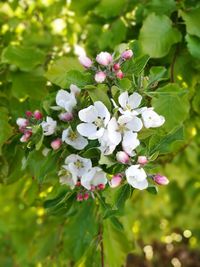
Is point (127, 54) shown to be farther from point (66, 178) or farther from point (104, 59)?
point (66, 178)

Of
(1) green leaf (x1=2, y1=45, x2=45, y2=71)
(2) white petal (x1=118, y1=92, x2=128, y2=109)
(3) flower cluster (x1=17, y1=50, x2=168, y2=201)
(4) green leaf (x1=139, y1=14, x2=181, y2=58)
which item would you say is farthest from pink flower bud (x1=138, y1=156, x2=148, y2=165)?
(1) green leaf (x1=2, y1=45, x2=45, y2=71)

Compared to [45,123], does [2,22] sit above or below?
below

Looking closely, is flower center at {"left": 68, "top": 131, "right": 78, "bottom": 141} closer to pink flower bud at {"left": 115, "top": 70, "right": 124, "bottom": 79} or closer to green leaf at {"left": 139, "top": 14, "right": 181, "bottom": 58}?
pink flower bud at {"left": 115, "top": 70, "right": 124, "bottom": 79}

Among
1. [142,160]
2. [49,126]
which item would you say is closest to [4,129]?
[49,126]

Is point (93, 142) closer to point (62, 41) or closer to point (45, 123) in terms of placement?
point (45, 123)

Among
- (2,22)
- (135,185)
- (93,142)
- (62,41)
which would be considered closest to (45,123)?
(93,142)

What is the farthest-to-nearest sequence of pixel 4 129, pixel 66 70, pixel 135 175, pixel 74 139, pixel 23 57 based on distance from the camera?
pixel 23 57
pixel 66 70
pixel 4 129
pixel 74 139
pixel 135 175

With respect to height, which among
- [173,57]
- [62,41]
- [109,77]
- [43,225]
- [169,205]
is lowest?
[169,205]
